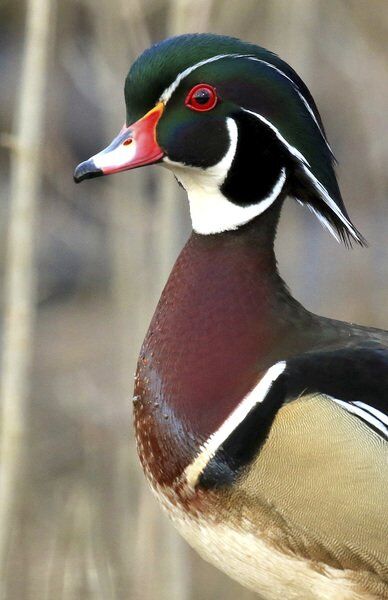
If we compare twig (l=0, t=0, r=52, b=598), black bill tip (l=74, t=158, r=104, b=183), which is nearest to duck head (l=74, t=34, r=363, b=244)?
black bill tip (l=74, t=158, r=104, b=183)

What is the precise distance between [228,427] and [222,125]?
1.69 ft

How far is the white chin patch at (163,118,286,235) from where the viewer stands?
219 cm

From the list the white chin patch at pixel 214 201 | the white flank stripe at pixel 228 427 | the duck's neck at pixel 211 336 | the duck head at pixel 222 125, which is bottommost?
the white flank stripe at pixel 228 427

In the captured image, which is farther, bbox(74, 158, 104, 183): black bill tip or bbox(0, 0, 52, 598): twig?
bbox(0, 0, 52, 598): twig

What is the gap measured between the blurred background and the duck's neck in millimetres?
337

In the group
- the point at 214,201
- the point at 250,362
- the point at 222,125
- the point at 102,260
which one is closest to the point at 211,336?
the point at 250,362

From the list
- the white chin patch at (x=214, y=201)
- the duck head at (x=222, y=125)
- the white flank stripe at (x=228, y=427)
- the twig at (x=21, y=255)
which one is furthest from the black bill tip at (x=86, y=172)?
the white flank stripe at (x=228, y=427)

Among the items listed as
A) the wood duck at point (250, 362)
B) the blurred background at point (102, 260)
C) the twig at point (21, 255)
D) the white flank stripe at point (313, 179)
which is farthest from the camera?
the blurred background at point (102, 260)

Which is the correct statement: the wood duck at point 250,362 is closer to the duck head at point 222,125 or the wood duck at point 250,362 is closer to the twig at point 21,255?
the duck head at point 222,125

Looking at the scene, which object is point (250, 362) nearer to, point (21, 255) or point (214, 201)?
point (214, 201)

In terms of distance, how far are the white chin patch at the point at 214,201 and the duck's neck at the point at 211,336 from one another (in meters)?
0.02

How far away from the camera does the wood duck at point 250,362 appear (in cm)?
202

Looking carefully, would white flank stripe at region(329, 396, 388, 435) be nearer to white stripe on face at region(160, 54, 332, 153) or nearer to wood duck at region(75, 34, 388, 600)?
wood duck at region(75, 34, 388, 600)

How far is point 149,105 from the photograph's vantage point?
2.13 meters
